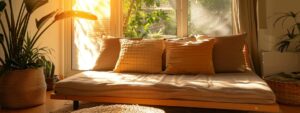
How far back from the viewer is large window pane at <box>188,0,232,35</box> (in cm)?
393

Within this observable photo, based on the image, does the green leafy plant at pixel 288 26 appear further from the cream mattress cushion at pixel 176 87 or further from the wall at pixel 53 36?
the wall at pixel 53 36

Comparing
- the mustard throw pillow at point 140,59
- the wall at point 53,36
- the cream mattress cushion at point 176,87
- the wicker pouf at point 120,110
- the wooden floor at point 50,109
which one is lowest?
the wooden floor at point 50,109

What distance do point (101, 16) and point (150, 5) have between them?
30.1 inches

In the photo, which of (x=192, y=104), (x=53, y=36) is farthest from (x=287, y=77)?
(x=53, y=36)

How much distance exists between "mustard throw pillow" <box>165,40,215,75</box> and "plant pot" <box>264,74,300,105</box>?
752mm

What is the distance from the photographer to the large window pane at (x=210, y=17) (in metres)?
3.93

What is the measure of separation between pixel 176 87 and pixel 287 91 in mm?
1362

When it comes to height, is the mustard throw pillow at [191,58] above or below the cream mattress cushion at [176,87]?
above

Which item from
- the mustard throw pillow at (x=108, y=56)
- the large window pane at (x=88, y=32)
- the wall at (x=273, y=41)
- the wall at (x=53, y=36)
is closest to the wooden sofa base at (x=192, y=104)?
the mustard throw pillow at (x=108, y=56)

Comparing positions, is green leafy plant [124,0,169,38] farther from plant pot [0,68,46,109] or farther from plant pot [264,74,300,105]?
plant pot [264,74,300,105]

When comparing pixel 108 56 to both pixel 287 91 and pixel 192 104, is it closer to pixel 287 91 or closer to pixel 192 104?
pixel 192 104

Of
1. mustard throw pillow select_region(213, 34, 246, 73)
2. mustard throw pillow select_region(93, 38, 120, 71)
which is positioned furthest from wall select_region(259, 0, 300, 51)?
mustard throw pillow select_region(93, 38, 120, 71)

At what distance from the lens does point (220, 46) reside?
3148 millimetres

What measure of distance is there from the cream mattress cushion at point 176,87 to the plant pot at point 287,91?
46 cm
